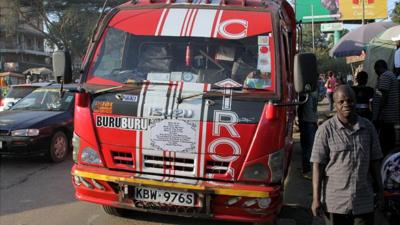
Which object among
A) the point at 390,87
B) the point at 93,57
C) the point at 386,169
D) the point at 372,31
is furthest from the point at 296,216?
the point at 372,31

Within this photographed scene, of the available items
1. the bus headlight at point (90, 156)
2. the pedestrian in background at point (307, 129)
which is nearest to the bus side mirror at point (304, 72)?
the bus headlight at point (90, 156)

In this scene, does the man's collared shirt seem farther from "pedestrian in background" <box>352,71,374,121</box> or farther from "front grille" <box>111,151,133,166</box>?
"pedestrian in background" <box>352,71,374,121</box>

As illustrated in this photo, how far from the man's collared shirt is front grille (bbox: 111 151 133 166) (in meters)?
1.94

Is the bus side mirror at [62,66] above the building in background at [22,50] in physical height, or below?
below

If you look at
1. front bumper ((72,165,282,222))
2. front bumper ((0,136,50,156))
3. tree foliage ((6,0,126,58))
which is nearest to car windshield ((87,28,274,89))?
front bumper ((72,165,282,222))

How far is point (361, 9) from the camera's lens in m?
35.2

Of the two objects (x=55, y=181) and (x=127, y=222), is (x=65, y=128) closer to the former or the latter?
(x=55, y=181)

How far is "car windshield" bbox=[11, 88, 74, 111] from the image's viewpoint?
32.3 feet

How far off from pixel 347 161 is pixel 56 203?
428 cm

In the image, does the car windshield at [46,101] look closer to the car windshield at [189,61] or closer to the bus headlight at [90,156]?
the car windshield at [189,61]

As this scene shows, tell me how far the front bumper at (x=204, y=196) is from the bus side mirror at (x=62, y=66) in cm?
129

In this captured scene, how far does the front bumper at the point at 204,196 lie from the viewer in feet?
14.8

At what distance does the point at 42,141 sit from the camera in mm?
8750

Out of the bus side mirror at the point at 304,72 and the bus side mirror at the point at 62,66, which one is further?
the bus side mirror at the point at 62,66
